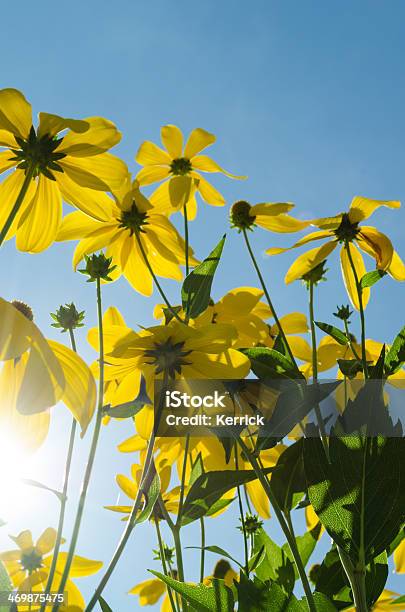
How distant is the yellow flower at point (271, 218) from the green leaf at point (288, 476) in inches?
18.6

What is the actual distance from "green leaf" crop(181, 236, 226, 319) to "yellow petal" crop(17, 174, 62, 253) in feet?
0.80

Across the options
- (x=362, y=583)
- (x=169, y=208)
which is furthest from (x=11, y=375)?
(x=169, y=208)

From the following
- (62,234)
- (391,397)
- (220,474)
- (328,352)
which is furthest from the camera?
(328,352)

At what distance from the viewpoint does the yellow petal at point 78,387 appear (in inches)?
23.8

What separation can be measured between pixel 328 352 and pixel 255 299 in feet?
0.71

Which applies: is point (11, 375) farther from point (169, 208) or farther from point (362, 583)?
point (169, 208)

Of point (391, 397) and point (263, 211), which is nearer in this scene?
point (391, 397)

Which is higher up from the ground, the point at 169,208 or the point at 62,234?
the point at 169,208

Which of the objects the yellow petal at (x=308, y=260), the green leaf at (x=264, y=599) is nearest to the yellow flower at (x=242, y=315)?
the yellow petal at (x=308, y=260)

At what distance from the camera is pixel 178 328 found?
2.93 feet

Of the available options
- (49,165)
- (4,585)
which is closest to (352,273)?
(49,165)

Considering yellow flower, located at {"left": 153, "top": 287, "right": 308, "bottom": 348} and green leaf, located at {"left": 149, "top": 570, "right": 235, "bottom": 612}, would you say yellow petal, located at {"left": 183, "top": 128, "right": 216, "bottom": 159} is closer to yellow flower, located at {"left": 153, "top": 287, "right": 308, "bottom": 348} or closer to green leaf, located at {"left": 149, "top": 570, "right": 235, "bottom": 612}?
yellow flower, located at {"left": 153, "top": 287, "right": 308, "bottom": 348}

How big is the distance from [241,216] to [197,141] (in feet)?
0.85

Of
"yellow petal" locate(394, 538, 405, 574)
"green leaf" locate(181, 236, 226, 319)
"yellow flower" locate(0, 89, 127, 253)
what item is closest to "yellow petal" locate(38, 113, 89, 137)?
"yellow flower" locate(0, 89, 127, 253)
